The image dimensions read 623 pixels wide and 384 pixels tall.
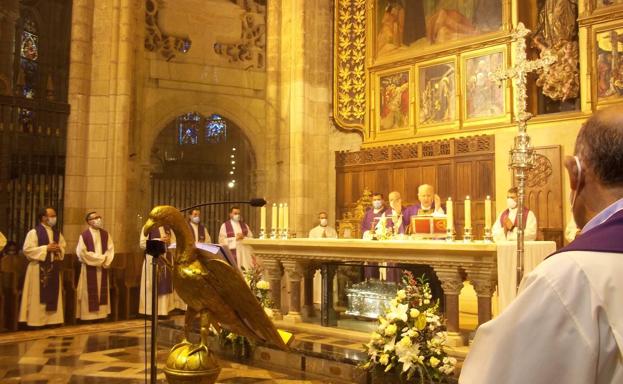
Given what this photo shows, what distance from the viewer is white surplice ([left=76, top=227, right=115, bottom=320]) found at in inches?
372

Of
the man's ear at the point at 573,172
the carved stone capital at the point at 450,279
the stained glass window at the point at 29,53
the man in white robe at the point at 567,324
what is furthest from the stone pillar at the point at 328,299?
the stained glass window at the point at 29,53

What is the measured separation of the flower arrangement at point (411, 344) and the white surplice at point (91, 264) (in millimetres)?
5936

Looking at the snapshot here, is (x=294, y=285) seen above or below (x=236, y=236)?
below

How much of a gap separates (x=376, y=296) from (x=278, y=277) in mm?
1670

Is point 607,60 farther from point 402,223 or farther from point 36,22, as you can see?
point 36,22

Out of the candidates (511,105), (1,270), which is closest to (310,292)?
(1,270)

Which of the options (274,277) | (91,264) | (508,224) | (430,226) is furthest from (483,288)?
(91,264)

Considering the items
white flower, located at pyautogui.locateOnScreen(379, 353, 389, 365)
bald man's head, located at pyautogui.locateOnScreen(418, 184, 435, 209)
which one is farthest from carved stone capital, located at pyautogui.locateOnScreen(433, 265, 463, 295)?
white flower, located at pyautogui.locateOnScreen(379, 353, 389, 365)

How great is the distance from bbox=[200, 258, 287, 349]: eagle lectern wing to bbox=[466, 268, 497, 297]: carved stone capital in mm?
3332

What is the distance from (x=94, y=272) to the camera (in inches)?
378

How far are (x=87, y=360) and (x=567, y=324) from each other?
645 cm

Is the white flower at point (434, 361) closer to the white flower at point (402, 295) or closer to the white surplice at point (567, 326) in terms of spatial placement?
the white flower at point (402, 295)

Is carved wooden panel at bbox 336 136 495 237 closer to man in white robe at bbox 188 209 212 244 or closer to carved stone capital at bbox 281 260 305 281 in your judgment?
man in white robe at bbox 188 209 212 244

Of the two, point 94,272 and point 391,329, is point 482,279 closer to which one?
point 391,329
